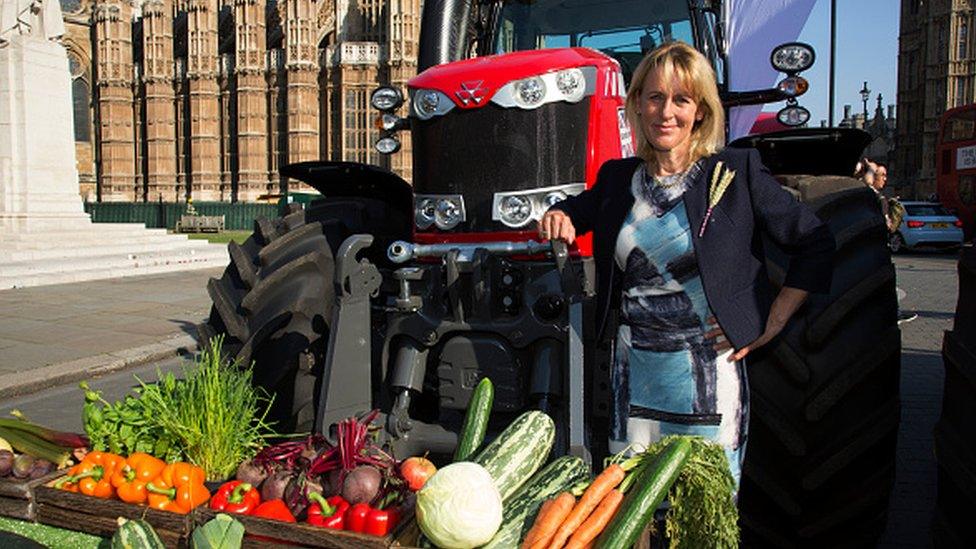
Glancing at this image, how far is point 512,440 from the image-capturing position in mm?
2121

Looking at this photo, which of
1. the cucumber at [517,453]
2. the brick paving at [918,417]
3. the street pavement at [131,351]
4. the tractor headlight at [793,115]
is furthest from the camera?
the street pavement at [131,351]

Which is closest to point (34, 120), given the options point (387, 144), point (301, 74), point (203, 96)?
point (387, 144)

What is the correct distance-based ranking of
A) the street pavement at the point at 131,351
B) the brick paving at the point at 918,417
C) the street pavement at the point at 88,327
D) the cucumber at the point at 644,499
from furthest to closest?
the street pavement at the point at 88,327 → the street pavement at the point at 131,351 → the brick paving at the point at 918,417 → the cucumber at the point at 644,499

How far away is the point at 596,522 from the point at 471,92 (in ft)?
6.36

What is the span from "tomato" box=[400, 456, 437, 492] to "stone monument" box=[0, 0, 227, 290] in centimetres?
1325

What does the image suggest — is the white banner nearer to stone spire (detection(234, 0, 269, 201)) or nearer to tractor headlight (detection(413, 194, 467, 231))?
tractor headlight (detection(413, 194, 467, 231))

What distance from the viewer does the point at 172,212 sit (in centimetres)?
3725

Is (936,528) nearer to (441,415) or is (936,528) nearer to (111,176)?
(441,415)

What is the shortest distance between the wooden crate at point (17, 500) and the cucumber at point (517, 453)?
51.0 inches

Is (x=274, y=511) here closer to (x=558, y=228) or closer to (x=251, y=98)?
(x=558, y=228)

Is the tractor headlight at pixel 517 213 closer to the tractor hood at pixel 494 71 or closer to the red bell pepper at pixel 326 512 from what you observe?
the tractor hood at pixel 494 71

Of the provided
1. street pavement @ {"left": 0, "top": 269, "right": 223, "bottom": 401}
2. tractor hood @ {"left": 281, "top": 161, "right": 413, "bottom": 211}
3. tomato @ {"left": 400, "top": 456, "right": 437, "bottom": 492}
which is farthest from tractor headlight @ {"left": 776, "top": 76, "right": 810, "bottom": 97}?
street pavement @ {"left": 0, "top": 269, "right": 223, "bottom": 401}

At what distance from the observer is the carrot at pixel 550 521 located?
1.75 m

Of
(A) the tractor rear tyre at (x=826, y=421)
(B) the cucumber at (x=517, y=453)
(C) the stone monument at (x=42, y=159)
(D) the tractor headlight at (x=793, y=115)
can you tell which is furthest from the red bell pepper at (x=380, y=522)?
(C) the stone monument at (x=42, y=159)
